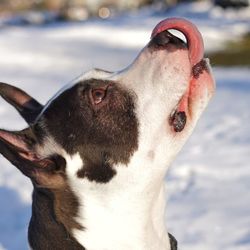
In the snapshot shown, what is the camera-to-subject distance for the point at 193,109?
119 inches

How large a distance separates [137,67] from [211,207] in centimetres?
276

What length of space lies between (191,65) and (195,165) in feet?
12.3

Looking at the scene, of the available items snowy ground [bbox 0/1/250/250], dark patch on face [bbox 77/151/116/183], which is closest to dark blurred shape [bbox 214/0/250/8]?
snowy ground [bbox 0/1/250/250]

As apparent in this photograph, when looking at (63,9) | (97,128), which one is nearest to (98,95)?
(97,128)

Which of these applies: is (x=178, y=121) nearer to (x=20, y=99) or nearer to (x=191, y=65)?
(x=191, y=65)

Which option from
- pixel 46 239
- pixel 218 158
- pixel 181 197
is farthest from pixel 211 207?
pixel 46 239

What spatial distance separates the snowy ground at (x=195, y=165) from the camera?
5.15 m

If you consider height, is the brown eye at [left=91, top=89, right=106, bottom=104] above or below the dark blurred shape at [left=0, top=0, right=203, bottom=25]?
below

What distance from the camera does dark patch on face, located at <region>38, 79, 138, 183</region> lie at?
312cm

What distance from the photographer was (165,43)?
10.1 feet

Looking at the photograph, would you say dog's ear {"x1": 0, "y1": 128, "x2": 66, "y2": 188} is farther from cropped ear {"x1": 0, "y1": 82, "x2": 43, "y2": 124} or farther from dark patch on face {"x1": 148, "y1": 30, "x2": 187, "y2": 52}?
dark patch on face {"x1": 148, "y1": 30, "x2": 187, "y2": 52}

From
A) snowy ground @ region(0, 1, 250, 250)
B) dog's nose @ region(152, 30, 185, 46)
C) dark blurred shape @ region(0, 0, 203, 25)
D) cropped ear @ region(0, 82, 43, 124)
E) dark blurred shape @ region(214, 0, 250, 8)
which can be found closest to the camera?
dog's nose @ region(152, 30, 185, 46)

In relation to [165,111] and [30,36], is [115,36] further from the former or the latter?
[165,111]

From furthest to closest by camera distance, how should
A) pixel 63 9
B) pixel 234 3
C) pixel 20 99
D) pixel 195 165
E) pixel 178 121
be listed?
pixel 63 9, pixel 234 3, pixel 195 165, pixel 20 99, pixel 178 121
